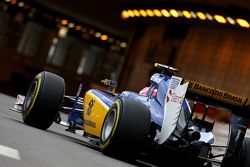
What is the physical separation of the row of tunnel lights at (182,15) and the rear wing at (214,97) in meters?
11.6

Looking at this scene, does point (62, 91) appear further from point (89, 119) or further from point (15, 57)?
point (15, 57)

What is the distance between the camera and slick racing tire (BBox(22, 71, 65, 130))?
35.8ft

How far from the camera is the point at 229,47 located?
22500 mm

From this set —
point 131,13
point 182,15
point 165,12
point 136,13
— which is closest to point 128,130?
point 182,15

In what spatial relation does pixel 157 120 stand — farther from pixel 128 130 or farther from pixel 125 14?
pixel 125 14

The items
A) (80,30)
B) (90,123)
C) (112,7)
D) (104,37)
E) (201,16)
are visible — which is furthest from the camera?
(104,37)

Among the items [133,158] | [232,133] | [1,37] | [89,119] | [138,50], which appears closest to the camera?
[133,158]

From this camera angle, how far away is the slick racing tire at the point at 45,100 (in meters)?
10.9

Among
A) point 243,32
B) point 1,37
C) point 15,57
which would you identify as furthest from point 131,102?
point 1,37

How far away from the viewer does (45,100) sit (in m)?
10.9

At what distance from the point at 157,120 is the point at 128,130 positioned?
83cm

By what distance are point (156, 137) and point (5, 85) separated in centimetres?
1968

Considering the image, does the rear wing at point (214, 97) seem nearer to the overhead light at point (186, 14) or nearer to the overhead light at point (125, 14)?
the overhead light at point (186, 14)

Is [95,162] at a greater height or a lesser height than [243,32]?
lesser
